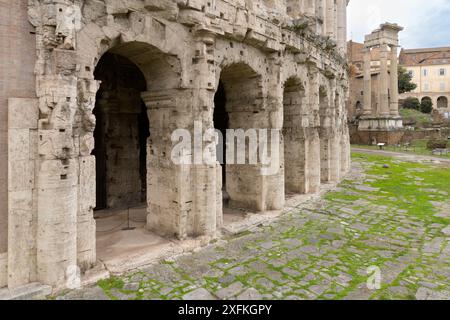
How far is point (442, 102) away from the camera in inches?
2131

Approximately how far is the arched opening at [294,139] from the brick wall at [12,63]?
27.3 ft

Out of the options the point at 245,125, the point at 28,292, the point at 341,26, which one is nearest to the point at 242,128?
the point at 245,125

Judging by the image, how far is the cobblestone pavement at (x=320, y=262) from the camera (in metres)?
4.86

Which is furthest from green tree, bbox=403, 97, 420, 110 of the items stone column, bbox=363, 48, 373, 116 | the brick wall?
the brick wall

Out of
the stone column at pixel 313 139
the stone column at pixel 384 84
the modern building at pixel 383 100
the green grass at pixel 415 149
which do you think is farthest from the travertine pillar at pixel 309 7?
the stone column at pixel 384 84

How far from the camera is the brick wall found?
4.42 metres

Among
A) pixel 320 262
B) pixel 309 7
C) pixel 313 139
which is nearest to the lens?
pixel 320 262

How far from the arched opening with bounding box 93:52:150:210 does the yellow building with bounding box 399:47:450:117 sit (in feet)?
182

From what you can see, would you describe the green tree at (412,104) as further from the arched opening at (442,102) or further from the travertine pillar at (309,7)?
the travertine pillar at (309,7)

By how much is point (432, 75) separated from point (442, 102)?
16.2 ft

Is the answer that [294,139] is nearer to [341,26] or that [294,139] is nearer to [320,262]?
[320,262]

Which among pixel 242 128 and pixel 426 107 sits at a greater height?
pixel 426 107

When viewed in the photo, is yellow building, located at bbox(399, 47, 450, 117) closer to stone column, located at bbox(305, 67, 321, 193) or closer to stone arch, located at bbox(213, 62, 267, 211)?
stone column, located at bbox(305, 67, 321, 193)
